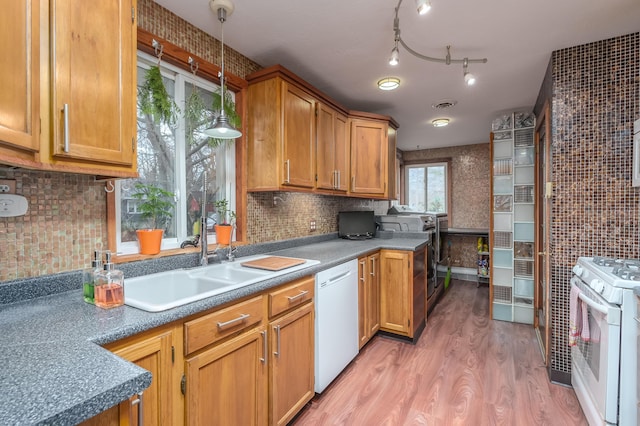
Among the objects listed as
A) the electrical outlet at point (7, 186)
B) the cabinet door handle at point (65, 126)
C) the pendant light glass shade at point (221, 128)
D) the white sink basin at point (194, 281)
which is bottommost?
the white sink basin at point (194, 281)

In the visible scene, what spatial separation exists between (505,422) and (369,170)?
2318 millimetres

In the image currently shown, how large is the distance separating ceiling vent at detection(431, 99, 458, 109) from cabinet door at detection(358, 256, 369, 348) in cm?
192

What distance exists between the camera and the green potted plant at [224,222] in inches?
81.0

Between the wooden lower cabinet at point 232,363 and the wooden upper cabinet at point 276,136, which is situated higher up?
the wooden upper cabinet at point 276,136

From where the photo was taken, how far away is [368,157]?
3.23 m

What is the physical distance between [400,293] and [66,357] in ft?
8.12

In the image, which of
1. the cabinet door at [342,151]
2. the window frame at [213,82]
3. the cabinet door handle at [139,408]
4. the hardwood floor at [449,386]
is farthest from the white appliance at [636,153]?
the cabinet door handle at [139,408]

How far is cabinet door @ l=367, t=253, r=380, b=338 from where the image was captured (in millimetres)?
2650

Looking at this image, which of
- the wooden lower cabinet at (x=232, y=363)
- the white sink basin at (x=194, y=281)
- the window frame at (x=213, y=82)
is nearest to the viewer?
the wooden lower cabinet at (x=232, y=363)

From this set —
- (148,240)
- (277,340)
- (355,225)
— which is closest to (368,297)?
(355,225)

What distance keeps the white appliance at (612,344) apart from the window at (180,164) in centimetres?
229

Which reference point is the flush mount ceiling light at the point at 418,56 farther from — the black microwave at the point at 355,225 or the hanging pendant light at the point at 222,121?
the black microwave at the point at 355,225

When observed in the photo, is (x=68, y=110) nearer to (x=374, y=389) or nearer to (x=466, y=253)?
(x=374, y=389)

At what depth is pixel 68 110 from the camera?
105 centimetres
